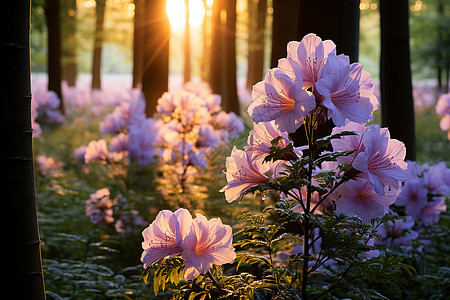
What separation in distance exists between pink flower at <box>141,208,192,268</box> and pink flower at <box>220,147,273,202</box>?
0.20 meters

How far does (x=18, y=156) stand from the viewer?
2.01 meters

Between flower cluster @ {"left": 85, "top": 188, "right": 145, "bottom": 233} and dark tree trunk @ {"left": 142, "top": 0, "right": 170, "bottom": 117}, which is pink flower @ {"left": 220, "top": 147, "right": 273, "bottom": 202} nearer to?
flower cluster @ {"left": 85, "top": 188, "right": 145, "bottom": 233}

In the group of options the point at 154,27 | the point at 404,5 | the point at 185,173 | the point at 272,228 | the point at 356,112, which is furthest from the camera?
the point at 154,27

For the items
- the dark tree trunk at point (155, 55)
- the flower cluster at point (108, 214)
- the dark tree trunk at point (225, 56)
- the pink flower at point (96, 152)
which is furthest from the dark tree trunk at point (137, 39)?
the flower cluster at point (108, 214)

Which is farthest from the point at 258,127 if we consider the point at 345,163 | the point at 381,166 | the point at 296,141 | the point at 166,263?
the point at 296,141

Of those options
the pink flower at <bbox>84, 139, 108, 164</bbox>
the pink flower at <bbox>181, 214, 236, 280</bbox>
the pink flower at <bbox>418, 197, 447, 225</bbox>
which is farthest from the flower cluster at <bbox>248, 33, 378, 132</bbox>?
the pink flower at <bbox>84, 139, 108, 164</bbox>

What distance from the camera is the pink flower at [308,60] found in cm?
183

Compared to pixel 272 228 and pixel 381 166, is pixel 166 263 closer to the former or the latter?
pixel 272 228

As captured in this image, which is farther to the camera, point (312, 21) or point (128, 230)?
point (128, 230)

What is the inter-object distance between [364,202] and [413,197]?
203 centimetres

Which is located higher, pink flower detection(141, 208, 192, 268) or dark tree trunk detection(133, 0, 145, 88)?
dark tree trunk detection(133, 0, 145, 88)

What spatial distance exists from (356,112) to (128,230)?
325 centimetres

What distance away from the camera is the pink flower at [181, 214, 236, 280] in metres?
1.78

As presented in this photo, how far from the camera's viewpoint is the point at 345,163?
1.86m
